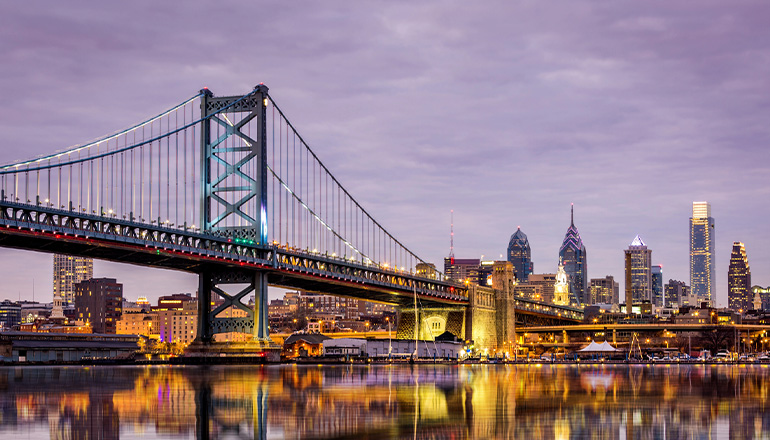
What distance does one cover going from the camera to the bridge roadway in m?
78.6

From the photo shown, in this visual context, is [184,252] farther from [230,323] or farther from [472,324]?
[472,324]

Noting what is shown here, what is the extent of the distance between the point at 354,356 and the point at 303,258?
22.4m

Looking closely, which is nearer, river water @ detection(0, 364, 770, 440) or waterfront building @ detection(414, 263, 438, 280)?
river water @ detection(0, 364, 770, 440)

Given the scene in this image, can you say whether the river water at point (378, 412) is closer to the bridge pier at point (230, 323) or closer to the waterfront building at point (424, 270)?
the bridge pier at point (230, 323)

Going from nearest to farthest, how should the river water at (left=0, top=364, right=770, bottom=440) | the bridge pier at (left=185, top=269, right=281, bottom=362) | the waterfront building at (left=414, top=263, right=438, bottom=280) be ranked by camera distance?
1. the river water at (left=0, top=364, right=770, bottom=440)
2. the bridge pier at (left=185, top=269, right=281, bottom=362)
3. the waterfront building at (left=414, top=263, right=438, bottom=280)

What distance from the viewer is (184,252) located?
91.6m

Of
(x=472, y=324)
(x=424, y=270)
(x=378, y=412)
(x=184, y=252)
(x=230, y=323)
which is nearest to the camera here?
(x=378, y=412)

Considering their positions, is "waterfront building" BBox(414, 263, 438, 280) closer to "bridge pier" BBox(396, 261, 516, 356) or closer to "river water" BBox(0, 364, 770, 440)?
"bridge pier" BBox(396, 261, 516, 356)

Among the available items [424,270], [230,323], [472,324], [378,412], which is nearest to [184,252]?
[230,323]

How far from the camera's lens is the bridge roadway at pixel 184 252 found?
78625 mm

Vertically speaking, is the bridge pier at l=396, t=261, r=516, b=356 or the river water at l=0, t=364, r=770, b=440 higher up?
the river water at l=0, t=364, r=770, b=440

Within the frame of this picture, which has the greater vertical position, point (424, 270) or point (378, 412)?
point (424, 270)

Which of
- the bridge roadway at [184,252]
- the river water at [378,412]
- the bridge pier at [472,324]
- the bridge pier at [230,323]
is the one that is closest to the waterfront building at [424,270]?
the bridge pier at [472,324]

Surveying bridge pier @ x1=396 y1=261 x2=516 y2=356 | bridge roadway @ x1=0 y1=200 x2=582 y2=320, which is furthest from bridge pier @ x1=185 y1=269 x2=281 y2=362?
bridge pier @ x1=396 y1=261 x2=516 y2=356
